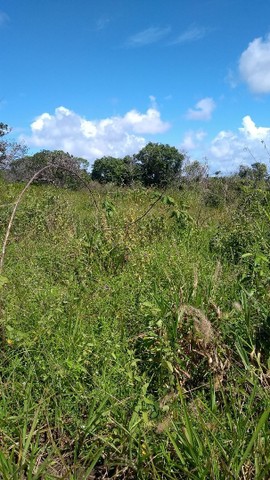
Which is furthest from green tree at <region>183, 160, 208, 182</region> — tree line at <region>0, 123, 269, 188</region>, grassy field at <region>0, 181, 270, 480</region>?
grassy field at <region>0, 181, 270, 480</region>

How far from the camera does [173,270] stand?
137 inches

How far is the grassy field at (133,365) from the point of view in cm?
169

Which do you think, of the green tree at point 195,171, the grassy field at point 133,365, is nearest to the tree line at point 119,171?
the green tree at point 195,171

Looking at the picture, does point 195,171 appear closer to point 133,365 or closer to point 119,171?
point 119,171

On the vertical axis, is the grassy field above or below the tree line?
below

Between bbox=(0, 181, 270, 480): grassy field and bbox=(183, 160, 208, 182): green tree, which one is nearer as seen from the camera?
bbox=(0, 181, 270, 480): grassy field

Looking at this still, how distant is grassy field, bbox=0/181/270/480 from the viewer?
1686 mm

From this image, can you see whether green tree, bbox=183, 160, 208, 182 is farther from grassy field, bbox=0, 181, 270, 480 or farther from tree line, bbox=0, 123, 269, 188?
grassy field, bbox=0, 181, 270, 480

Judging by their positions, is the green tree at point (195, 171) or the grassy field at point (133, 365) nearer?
the grassy field at point (133, 365)

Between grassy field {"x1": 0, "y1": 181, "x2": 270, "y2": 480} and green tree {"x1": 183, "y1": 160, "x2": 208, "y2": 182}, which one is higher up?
green tree {"x1": 183, "y1": 160, "x2": 208, "y2": 182}

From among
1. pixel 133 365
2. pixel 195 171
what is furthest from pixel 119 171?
pixel 133 365

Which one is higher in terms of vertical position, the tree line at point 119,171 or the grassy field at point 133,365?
the tree line at point 119,171

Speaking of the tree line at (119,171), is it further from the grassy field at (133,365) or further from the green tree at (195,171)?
the grassy field at (133,365)

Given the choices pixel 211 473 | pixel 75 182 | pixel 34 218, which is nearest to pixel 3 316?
pixel 211 473
